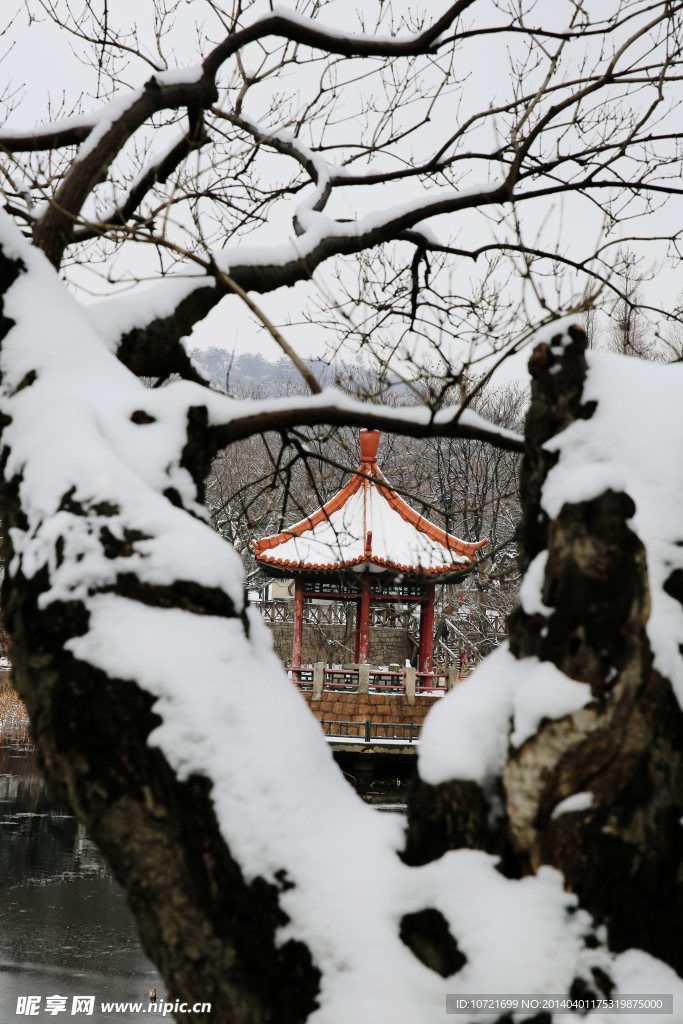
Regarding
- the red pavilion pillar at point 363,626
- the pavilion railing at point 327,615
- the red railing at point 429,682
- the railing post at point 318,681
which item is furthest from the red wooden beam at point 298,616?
the pavilion railing at point 327,615

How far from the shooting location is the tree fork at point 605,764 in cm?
124

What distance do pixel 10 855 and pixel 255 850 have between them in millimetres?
10247

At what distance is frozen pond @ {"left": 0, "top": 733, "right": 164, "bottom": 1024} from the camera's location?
6430 millimetres

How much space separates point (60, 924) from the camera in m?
7.79

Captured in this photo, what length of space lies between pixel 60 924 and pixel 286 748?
26.5ft

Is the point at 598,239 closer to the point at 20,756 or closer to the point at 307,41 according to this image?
the point at 307,41

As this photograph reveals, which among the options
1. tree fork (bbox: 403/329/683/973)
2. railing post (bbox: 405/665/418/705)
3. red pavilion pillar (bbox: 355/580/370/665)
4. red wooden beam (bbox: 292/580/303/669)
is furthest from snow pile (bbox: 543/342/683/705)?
red wooden beam (bbox: 292/580/303/669)

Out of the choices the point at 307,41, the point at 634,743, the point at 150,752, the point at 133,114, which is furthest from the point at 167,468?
the point at 307,41

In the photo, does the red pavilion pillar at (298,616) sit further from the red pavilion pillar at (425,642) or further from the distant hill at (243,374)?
the distant hill at (243,374)

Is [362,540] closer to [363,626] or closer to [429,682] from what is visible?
[363,626]

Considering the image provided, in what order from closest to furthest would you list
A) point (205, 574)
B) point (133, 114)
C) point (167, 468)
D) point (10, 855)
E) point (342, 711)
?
point (205, 574)
point (167, 468)
point (133, 114)
point (10, 855)
point (342, 711)

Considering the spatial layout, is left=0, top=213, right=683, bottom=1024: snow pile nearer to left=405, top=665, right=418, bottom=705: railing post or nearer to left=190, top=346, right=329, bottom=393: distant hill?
left=190, top=346, right=329, bottom=393: distant hill

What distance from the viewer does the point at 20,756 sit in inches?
572

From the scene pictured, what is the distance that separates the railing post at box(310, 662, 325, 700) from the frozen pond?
13.8 ft
